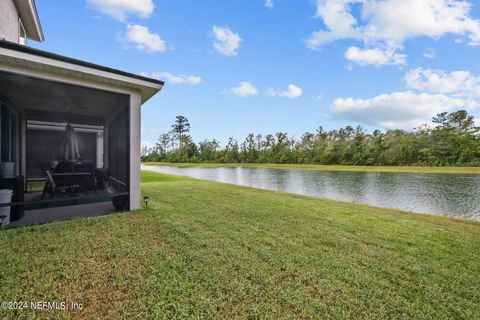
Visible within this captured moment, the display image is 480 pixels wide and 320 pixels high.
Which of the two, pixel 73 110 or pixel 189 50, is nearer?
pixel 73 110

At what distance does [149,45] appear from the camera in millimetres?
12930

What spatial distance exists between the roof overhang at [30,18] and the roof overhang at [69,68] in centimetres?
405

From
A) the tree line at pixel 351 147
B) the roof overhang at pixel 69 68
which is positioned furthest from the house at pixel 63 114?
the tree line at pixel 351 147

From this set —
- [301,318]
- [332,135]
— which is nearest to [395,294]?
[301,318]

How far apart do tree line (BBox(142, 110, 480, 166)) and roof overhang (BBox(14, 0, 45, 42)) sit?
3913cm

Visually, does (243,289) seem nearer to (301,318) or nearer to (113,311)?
(301,318)

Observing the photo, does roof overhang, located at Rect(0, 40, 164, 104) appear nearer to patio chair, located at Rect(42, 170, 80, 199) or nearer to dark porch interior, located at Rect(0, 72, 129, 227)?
dark porch interior, located at Rect(0, 72, 129, 227)

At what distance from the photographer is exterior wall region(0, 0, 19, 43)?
15.5 ft

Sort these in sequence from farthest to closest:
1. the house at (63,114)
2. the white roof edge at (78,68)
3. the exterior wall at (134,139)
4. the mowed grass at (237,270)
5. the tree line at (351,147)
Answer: the tree line at (351,147) → the exterior wall at (134,139) → the house at (63,114) → the white roof edge at (78,68) → the mowed grass at (237,270)

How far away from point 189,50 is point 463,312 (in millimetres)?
16560

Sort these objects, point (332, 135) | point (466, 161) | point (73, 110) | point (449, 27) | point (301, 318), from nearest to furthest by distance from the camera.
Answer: point (301, 318) < point (73, 110) < point (449, 27) < point (466, 161) < point (332, 135)

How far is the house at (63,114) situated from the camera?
11.6 ft

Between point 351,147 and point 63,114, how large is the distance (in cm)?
4101

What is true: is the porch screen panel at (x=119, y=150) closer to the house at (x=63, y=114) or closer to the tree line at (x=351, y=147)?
the house at (x=63, y=114)
